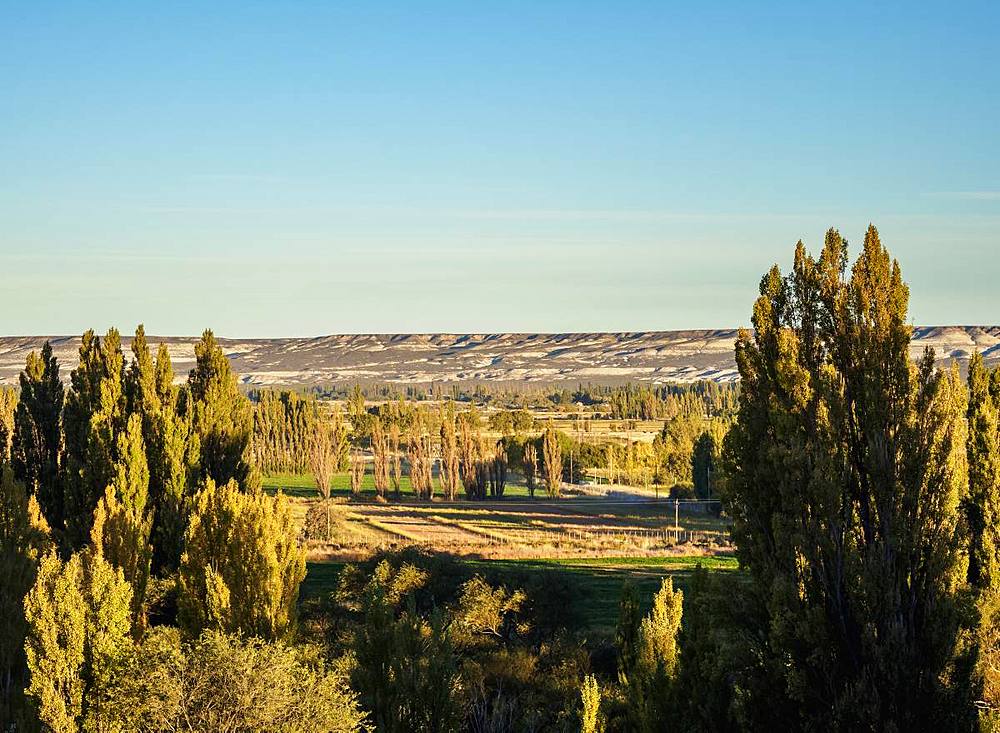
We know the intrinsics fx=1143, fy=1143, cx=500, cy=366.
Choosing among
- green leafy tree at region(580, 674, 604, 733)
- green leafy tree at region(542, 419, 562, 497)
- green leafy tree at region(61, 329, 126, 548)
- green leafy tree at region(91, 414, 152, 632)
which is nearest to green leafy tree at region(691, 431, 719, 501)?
green leafy tree at region(542, 419, 562, 497)

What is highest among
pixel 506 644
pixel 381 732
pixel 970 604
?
pixel 970 604

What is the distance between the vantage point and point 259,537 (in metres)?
24.0

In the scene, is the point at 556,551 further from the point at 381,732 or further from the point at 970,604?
the point at 970,604

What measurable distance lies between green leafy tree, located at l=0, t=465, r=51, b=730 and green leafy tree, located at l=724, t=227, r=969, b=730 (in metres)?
14.0

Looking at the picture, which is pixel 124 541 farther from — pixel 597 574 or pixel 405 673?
pixel 597 574

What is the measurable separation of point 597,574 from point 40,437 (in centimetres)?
2070

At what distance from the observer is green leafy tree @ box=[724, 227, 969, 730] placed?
44.3 ft

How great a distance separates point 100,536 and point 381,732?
11.2 meters

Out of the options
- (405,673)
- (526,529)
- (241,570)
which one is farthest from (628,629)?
(526,529)

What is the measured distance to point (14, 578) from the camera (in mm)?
25703

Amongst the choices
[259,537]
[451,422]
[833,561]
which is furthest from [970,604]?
[451,422]

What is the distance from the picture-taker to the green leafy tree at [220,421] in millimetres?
37875

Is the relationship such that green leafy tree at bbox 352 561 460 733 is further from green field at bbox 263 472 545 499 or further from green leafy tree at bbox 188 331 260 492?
green field at bbox 263 472 545 499

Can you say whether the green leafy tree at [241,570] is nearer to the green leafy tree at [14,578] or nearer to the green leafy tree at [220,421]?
the green leafy tree at [14,578]
